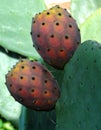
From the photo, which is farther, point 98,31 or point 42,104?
point 98,31

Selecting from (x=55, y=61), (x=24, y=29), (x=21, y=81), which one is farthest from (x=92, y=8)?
(x=21, y=81)

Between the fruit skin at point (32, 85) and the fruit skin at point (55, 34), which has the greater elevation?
the fruit skin at point (55, 34)

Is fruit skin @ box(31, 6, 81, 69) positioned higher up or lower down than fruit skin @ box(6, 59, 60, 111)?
higher up

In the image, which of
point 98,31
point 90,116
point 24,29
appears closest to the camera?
point 90,116

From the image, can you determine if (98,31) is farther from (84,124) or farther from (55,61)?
(84,124)
